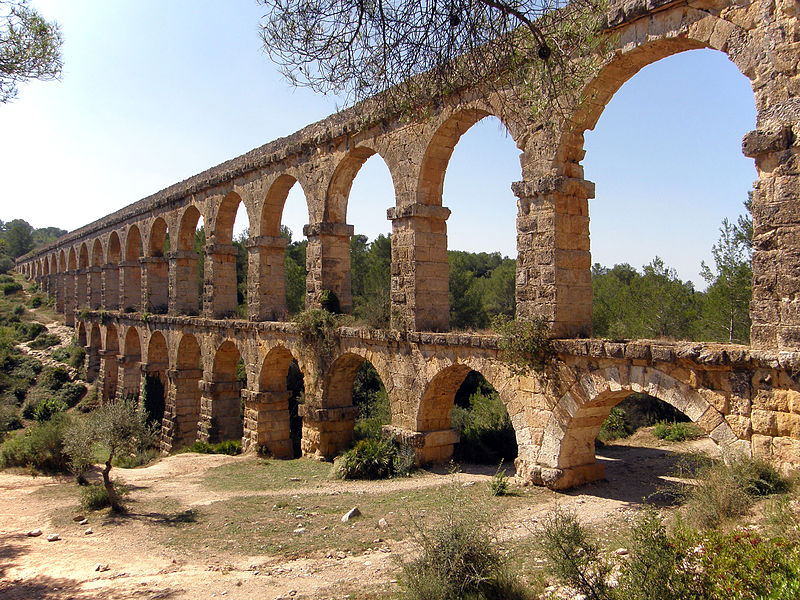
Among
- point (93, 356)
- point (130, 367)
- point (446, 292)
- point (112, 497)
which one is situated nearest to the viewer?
point (112, 497)

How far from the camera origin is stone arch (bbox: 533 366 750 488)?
19.4 ft

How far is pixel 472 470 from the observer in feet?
31.4

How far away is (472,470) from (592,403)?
3134mm

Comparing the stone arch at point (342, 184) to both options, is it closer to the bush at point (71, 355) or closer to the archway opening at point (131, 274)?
the archway opening at point (131, 274)

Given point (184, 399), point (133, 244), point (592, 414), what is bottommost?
point (184, 399)

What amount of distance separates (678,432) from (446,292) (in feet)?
17.9

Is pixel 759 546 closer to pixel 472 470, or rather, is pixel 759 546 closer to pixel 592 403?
pixel 592 403

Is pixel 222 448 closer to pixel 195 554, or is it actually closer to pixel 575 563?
pixel 195 554

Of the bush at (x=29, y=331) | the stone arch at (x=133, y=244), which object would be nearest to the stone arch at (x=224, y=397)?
the stone arch at (x=133, y=244)

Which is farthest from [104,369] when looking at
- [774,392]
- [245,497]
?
[774,392]

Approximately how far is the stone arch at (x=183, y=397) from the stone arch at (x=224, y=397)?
2178mm

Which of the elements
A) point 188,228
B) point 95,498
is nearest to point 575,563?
point 95,498

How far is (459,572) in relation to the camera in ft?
13.9

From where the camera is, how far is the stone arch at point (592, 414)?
5.90 m
